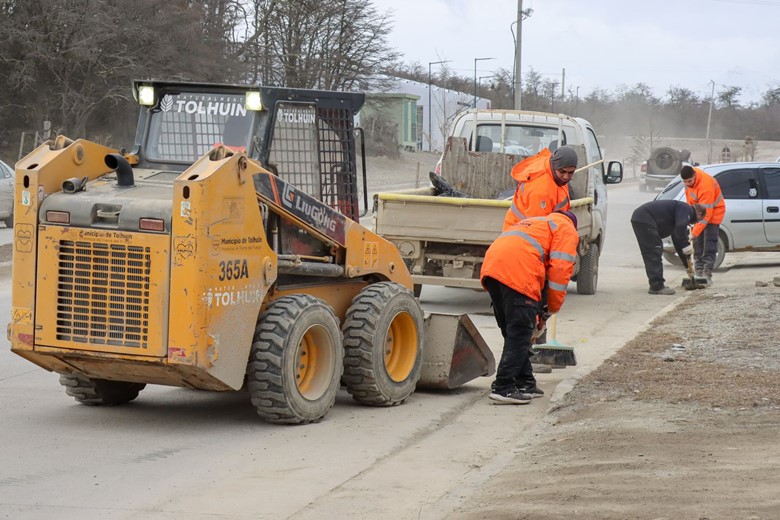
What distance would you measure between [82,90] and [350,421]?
108 ft

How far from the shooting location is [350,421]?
27.3 feet

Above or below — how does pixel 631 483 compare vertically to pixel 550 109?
below

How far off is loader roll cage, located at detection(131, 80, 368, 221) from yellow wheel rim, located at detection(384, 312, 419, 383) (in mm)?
1020

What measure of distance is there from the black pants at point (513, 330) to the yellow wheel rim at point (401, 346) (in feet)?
2.17

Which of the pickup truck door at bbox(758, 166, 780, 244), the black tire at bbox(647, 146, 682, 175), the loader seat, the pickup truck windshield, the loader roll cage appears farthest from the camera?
the black tire at bbox(647, 146, 682, 175)

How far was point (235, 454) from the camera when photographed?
7.19 m

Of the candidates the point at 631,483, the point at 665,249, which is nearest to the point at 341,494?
the point at 631,483

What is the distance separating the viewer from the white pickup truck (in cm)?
1373

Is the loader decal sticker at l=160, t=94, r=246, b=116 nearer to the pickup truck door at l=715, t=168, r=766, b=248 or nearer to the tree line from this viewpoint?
the pickup truck door at l=715, t=168, r=766, b=248

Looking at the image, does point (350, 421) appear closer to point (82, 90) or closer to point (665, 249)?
point (665, 249)

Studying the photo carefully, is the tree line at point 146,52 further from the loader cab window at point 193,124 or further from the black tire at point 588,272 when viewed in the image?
the loader cab window at point 193,124

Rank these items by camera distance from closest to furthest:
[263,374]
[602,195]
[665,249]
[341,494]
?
[341,494] → [263,374] → [602,195] → [665,249]

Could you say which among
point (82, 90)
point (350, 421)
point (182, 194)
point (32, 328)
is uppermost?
point (82, 90)

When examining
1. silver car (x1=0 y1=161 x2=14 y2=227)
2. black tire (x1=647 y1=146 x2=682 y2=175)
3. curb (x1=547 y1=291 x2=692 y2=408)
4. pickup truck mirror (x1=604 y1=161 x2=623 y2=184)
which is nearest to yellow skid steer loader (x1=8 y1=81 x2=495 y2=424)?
curb (x1=547 y1=291 x2=692 y2=408)
